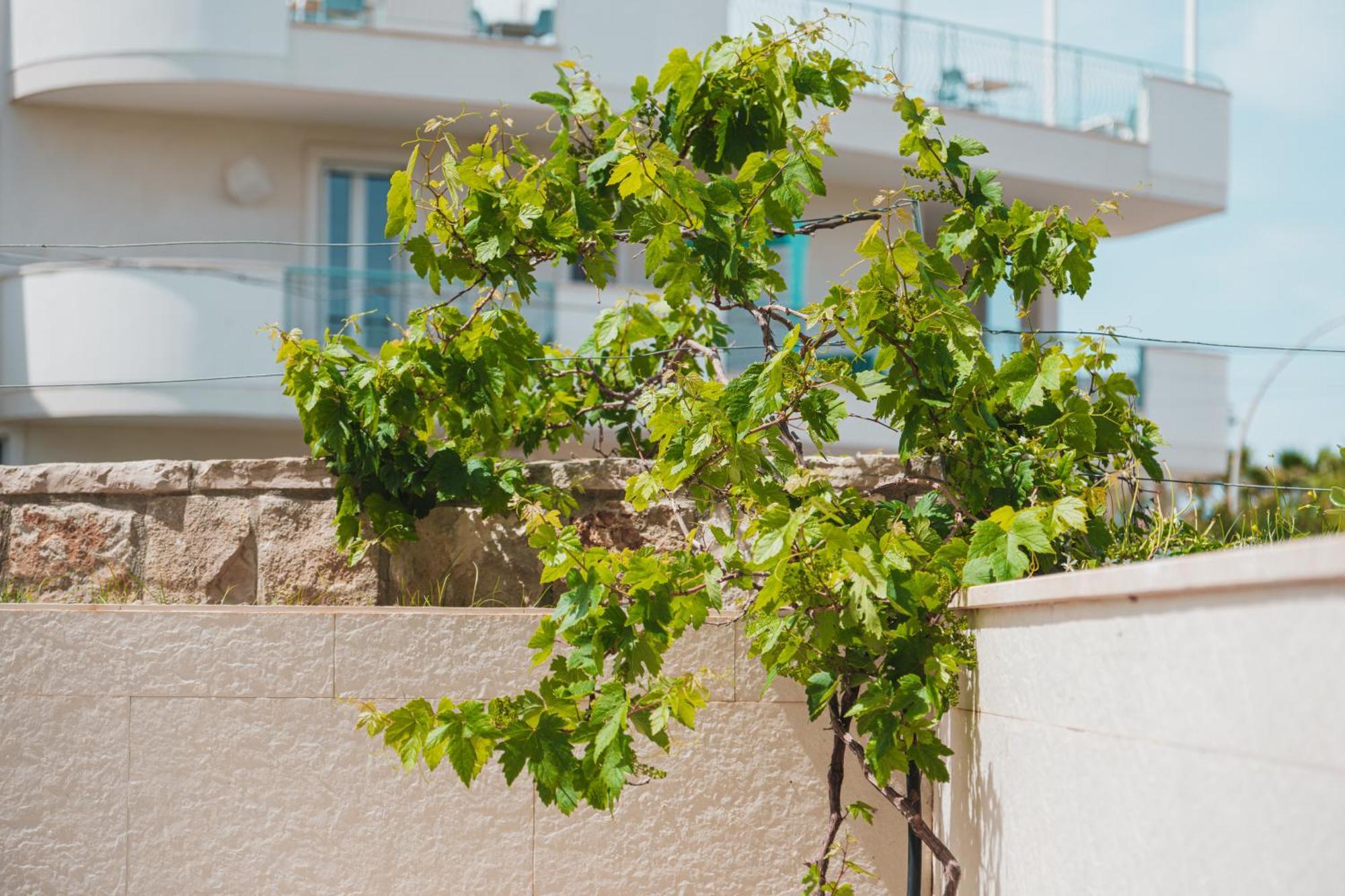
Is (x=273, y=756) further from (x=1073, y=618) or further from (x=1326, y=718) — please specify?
(x=1326, y=718)

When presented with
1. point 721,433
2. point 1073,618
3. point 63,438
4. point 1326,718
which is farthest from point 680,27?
point 1326,718

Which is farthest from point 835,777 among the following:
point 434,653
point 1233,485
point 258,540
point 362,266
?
point 362,266

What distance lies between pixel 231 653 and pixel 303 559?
40cm

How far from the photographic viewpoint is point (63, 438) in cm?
1041

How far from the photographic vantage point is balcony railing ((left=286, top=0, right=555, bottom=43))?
1062cm

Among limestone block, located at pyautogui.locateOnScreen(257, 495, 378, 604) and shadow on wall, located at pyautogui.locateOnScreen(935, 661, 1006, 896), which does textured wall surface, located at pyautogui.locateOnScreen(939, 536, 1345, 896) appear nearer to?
shadow on wall, located at pyautogui.locateOnScreen(935, 661, 1006, 896)

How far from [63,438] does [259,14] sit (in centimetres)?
349

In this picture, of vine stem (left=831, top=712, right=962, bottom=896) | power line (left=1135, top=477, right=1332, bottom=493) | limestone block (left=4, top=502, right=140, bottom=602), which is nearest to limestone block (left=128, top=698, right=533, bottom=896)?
limestone block (left=4, top=502, right=140, bottom=602)

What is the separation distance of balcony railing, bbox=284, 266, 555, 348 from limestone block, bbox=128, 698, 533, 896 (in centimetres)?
587

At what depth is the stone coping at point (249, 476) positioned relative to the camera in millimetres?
4266

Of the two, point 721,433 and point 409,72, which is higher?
point 409,72

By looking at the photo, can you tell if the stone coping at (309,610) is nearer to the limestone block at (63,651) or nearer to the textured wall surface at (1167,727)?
the limestone block at (63,651)

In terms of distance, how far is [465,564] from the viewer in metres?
4.48

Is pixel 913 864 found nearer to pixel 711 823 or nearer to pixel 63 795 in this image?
pixel 711 823
